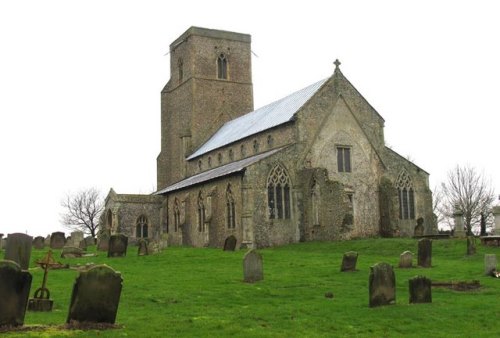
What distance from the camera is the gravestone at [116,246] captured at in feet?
89.5

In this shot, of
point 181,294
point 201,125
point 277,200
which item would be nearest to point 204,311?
point 181,294

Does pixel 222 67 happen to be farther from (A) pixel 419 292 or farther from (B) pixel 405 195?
(A) pixel 419 292

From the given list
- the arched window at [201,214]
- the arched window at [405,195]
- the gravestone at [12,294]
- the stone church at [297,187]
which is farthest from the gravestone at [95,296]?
the arched window at [405,195]

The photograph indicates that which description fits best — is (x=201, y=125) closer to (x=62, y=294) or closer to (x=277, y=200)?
(x=277, y=200)

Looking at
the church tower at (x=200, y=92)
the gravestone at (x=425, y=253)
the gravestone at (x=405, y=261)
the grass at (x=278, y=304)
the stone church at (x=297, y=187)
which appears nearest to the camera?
the grass at (x=278, y=304)

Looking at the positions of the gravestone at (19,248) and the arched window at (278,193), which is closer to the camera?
the gravestone at (19,248)

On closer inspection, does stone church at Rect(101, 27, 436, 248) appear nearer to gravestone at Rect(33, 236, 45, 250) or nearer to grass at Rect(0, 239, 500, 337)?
gravestone at Rect(33, 236, 45, 250)

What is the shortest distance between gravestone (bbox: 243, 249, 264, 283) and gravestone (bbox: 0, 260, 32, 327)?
8.45 metres

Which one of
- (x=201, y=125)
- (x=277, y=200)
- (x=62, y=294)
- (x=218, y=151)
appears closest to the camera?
(x=62, y=294)

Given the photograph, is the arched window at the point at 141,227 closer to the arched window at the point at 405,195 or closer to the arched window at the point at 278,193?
the arched window at the point at 278,193

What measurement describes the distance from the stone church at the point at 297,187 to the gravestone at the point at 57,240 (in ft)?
18.8

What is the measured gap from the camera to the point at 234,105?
56219 millimetres

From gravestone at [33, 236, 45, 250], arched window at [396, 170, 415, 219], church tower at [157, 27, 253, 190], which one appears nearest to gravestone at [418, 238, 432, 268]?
arched window at [396, 170, 415, 219]

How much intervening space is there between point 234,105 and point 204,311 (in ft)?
141
